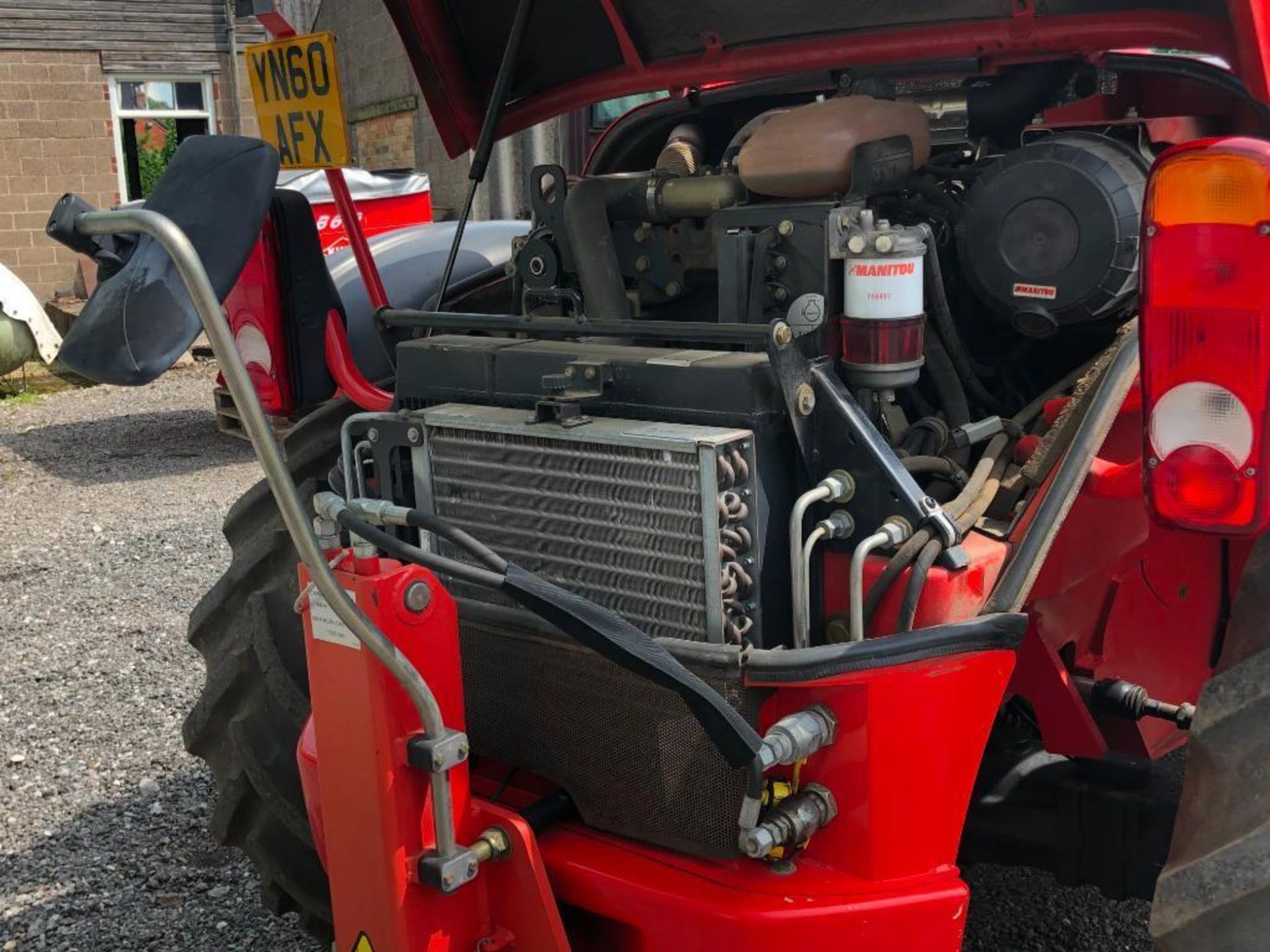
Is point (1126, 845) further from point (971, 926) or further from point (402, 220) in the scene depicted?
point (402, 220)

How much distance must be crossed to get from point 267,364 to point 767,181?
1.18 metres

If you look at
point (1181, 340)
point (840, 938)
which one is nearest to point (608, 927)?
point (840, 938)

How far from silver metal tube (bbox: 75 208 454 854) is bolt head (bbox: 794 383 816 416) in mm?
684

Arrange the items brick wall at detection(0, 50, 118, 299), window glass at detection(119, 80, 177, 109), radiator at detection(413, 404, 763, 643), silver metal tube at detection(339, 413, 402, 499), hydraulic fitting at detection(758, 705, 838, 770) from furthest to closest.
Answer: window glass at detection(119, 80, 177, 109)
brick wall at detection(0, 50, 118, 299)
silver metal tube at detection(339, 413, 402, 499)
radiator at detection(413, 404, 763, 643)
hydraulic fitting at detection(758, 705, 838, 770)

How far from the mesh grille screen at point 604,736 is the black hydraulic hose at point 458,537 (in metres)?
0.28

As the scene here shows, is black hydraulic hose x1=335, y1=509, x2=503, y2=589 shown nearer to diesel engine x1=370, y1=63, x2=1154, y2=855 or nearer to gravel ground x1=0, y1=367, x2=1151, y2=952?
diesel engine x1=370, y1=63, x2=1154, y2=855

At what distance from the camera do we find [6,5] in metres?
14.4

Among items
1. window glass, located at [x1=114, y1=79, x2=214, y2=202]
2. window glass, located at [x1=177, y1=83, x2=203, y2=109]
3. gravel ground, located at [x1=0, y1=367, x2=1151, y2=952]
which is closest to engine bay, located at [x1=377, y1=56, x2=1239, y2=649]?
gravel ground, located at [x1=0, y1=367, x2=1151, y2=952]

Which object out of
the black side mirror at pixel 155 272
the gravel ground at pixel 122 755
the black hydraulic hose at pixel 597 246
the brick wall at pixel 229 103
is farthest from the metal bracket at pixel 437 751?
the brick wall at pixel 229 103

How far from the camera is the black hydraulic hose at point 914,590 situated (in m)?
1.84

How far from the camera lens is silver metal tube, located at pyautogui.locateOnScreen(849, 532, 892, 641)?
6.08 feet

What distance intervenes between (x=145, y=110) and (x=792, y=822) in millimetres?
16180

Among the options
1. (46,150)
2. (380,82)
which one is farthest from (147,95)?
(380,82)

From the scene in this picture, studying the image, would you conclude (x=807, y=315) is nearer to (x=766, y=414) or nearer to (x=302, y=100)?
(x=766, y=414)
